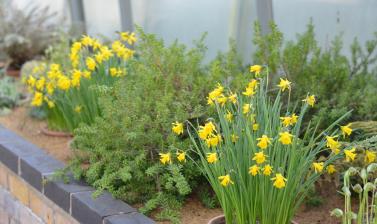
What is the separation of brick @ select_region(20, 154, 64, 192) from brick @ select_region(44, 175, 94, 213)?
0.42 feet

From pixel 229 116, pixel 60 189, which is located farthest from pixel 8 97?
pixel 229 116

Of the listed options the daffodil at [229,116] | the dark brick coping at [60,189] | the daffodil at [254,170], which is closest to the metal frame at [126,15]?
the dark brick coping at [60,189]

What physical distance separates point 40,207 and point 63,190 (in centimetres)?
47

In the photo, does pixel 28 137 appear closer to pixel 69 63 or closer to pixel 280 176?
→ pixel 69 63

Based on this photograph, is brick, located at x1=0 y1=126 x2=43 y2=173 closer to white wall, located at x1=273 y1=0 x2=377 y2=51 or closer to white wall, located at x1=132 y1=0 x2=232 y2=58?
white wall, located at x1=132 y1=0 x2=232 y2=58

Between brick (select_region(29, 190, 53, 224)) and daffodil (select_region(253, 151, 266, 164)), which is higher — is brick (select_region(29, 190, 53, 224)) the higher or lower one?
the lower one

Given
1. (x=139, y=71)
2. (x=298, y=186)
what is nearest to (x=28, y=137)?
(x=139, y=71)

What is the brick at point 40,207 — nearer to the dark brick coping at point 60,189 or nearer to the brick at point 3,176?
the dark brick coping at point 60,189

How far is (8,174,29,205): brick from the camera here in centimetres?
441

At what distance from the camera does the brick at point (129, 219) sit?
3262 millimetres

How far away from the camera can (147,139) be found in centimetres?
362

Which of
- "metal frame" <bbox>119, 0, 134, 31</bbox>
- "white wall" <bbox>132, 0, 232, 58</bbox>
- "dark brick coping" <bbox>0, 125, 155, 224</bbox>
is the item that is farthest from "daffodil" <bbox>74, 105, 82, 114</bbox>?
"metal frame" <bbox>119, 0, 134, 31</bbox>

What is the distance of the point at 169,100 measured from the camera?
369 centimetres

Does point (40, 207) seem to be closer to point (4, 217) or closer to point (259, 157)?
point (4, 217)
